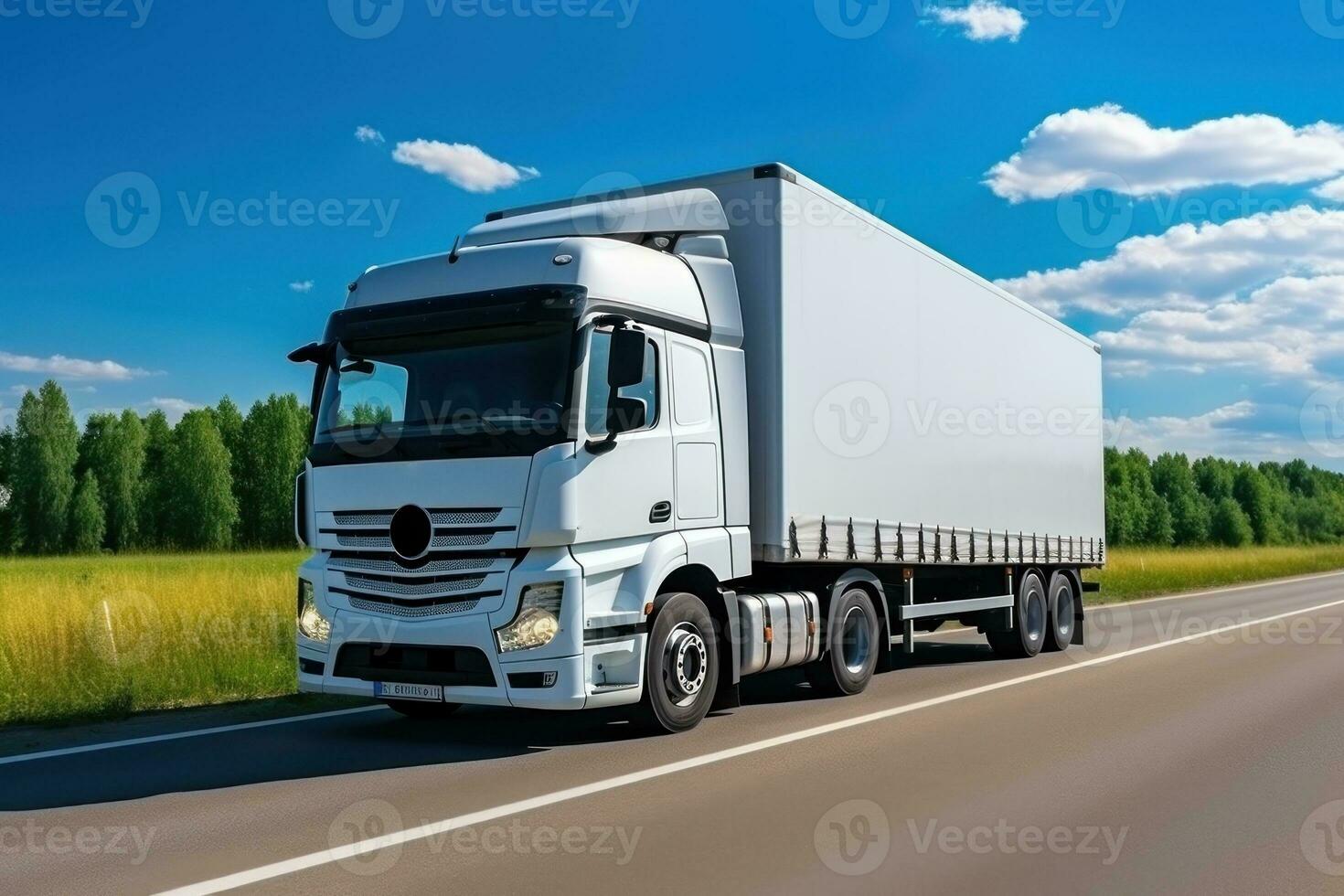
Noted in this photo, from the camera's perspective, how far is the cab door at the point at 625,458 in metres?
7.82

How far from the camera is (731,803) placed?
6.39m

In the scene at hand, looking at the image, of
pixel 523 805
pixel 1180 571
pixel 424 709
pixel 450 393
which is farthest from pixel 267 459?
pixel 523 805

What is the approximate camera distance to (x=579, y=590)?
767 cm

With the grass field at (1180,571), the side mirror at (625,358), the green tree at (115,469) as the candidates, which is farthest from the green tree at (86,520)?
the side mirror at (625,358)

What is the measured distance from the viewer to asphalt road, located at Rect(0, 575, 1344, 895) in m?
5.14

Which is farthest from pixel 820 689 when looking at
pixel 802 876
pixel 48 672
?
pixel 48 672

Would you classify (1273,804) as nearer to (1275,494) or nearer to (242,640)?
(242,640)

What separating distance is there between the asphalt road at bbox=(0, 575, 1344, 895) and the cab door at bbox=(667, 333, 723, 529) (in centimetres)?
165

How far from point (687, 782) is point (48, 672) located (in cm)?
685

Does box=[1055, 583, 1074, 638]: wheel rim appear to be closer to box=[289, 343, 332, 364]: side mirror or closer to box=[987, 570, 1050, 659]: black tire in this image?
box=[987, 570, 1050, 659]: black tire

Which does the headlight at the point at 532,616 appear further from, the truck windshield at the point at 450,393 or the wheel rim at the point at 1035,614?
the wheel rim at the point at 1035,614

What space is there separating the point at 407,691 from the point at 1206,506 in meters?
145

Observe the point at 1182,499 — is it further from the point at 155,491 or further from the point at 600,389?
the point at 600,389

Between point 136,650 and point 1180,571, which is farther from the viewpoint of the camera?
Answer: point 1180,571
